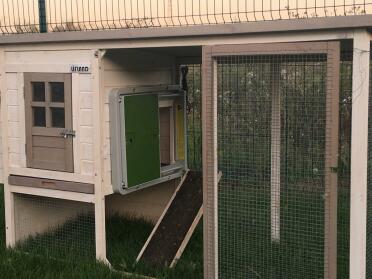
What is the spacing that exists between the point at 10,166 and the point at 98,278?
1.57m

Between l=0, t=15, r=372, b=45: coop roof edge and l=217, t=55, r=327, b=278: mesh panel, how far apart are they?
0.26 meters

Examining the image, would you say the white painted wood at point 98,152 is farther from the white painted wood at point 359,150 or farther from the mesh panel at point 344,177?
the white painted wood at point 359,150

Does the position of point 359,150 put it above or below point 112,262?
above

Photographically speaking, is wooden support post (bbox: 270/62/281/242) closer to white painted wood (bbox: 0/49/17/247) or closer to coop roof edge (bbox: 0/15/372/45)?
coop roof edge (bbox: 0/15/372/45)

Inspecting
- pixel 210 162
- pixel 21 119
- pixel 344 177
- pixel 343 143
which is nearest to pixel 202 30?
pixel 210 162

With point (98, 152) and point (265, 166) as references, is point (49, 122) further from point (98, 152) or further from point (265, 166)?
point (265, 166)

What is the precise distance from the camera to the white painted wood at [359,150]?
4141mm

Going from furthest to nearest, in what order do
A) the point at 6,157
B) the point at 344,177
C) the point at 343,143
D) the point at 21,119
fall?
the point at 343,143
the point at 344,177
the point at 6,157
the point at 21,119

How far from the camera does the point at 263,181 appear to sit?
17.5 feet

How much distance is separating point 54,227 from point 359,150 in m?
3.56

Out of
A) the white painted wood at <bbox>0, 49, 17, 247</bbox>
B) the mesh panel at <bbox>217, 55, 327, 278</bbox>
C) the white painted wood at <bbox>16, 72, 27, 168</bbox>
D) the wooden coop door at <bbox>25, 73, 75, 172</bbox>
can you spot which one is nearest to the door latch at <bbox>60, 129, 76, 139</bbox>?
the wooden coop door at <bbox>25, 73, 75, 172</bbox>

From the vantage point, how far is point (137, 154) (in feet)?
18.8

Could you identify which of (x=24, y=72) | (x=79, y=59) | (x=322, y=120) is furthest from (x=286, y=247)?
(x=24, y=72)

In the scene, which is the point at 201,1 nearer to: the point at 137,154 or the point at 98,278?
the point at 137,154
